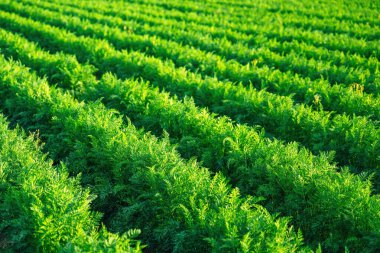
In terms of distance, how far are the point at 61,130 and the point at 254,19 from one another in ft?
39.0

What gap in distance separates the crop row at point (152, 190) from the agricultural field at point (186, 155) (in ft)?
0.06

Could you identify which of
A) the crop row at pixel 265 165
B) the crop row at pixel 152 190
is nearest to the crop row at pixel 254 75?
the crop row at pixel 265 165

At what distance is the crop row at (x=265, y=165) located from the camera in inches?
167

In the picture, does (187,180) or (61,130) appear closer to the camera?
(187,180)

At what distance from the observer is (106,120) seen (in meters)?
5.77

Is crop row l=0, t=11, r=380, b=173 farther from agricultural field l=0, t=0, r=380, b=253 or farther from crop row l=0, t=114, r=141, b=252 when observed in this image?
crop row l=0, t=114, r=141, b=252

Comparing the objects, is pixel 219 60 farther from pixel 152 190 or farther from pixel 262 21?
pixel 262 21

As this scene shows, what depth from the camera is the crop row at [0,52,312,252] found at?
3760mm

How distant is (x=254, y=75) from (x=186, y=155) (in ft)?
12.8

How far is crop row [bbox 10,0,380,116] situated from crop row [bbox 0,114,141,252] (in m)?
4.98

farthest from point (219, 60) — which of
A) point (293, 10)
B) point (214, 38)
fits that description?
point (293, 10)

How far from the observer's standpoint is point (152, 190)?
453cm

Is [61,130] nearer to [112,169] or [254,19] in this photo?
[112,169]

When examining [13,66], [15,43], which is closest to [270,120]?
[13,66]
